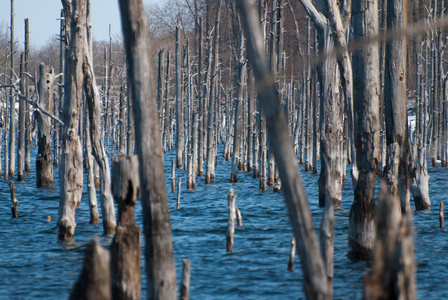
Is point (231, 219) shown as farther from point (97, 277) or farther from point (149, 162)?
point (97, 277)

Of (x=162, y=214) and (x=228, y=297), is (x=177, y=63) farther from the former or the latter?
(x=162, y=214)

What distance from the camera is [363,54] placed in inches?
258

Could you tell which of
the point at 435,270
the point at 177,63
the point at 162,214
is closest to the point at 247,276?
the point at 435,270

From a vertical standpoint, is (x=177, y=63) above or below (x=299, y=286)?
above

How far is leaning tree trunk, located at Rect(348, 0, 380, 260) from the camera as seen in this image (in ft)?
20.6

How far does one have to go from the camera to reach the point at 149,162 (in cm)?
408

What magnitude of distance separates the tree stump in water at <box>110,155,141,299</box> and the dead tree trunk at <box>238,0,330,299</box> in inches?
65.3

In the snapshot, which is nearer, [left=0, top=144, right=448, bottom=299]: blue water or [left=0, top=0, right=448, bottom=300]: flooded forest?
[left=0, top=0, right=448, bottom=300]: flooded forest

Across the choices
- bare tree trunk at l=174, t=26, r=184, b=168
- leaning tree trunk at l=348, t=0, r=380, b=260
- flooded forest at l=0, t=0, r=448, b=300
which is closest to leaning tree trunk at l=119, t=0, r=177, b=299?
flooded forest at l=0, t=0, r=448, b=300

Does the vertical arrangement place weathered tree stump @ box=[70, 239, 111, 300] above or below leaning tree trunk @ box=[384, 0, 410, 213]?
below

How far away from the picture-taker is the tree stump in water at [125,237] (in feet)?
13.9

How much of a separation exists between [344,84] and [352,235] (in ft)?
13.1

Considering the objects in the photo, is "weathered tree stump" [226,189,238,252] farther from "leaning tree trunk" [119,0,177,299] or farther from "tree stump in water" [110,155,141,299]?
"leaning tree trunk" [119,0,177,299]

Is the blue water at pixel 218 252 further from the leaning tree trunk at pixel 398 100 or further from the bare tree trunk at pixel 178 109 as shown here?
the bare tree trunk at pixel 178 109
